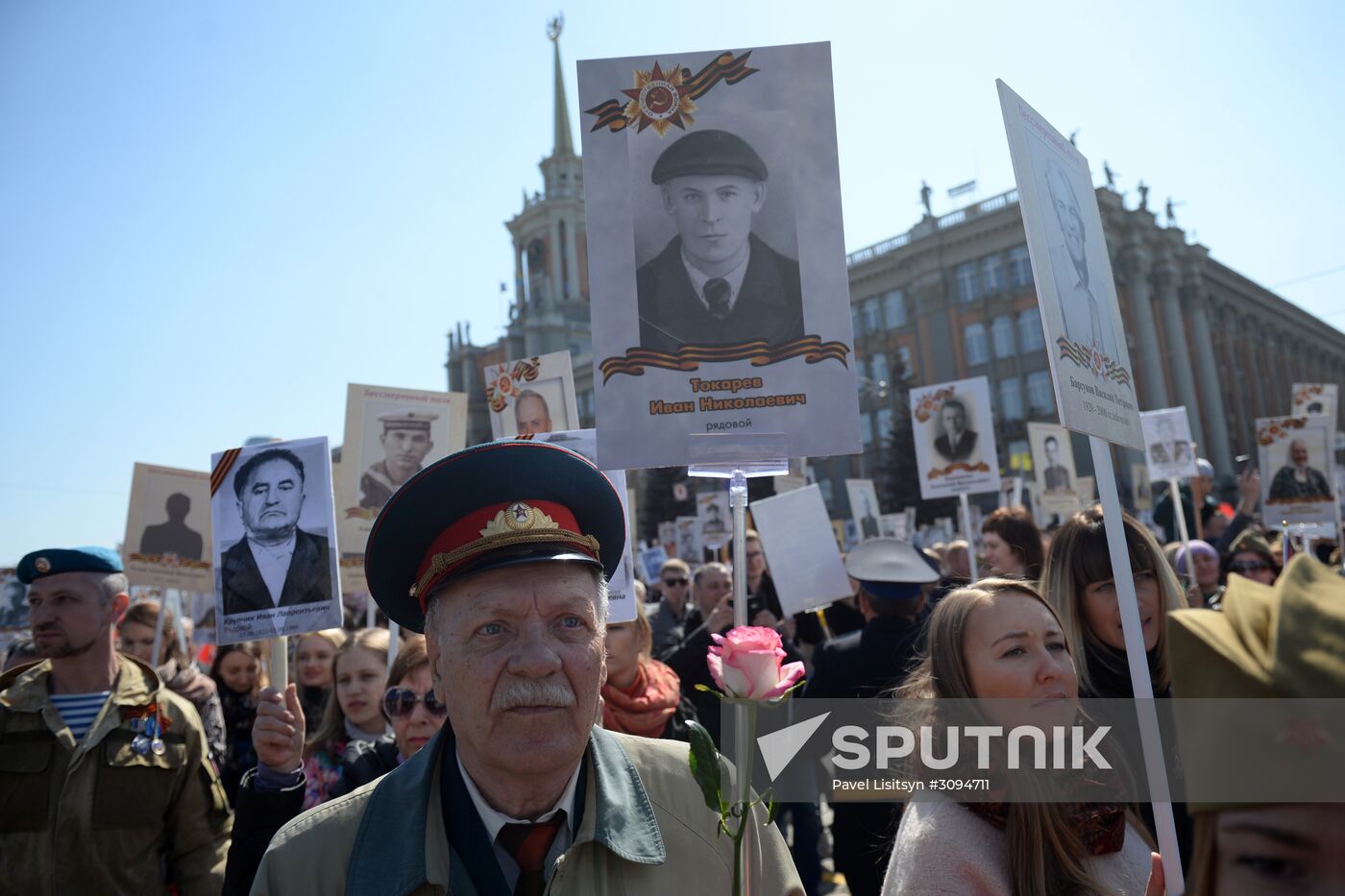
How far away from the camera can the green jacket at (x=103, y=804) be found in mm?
3414

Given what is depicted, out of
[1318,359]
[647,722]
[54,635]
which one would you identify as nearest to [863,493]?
[647,722]

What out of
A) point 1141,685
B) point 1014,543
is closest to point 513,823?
point 1141,685

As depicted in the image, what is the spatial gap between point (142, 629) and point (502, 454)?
17.6 ft

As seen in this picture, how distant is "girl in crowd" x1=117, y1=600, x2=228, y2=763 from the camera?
4.95 metres

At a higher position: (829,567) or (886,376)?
(886,376)

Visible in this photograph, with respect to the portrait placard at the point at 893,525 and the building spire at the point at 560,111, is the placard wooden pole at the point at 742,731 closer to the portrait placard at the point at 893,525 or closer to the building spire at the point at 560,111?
the portrait placard at the point at 893,525

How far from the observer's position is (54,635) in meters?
3.73

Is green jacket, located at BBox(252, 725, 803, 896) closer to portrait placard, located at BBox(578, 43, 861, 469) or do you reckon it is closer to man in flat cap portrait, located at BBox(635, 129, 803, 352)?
portrait placard, located at BBox(578, 43, 861, 469)

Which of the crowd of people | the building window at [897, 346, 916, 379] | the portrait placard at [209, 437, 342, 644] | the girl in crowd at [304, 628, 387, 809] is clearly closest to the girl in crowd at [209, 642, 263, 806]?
the crowd of people

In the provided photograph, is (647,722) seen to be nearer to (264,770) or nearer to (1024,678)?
(264,770)

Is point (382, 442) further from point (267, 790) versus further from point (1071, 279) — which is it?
point (1071, 279)

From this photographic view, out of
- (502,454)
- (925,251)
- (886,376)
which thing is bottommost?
(502,454)

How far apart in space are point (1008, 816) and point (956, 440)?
24.0ft

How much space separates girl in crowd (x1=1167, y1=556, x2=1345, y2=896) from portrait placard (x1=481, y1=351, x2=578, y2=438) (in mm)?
4554
